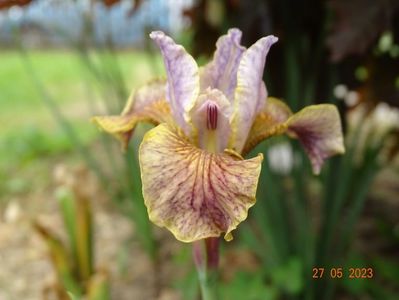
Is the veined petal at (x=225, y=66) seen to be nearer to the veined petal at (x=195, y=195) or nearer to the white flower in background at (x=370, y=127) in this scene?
the veined petal at (x=195, y=195)

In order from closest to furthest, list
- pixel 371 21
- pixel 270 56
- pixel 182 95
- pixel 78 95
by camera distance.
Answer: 1. pixel 182 95
2. pixel 371 21
3. pixel 270 56
4. pixel 78 95

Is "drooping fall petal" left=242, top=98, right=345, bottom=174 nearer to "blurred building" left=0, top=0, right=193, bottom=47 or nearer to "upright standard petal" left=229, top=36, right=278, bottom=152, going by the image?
"upright standard petal" left=229, top=36, right=278, bottom=152

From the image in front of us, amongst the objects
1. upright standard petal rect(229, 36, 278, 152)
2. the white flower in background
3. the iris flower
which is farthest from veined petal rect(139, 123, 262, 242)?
the white flower in background

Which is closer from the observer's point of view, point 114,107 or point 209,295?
point 209,295

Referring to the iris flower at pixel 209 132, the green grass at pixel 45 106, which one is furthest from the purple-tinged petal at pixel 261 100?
the green grass at pixel 45 106

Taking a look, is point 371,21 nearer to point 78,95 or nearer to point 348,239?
point 348,239

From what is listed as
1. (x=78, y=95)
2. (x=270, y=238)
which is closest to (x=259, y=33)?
(x=270, y=238)

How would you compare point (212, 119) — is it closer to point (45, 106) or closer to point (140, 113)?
point (140, 113)
